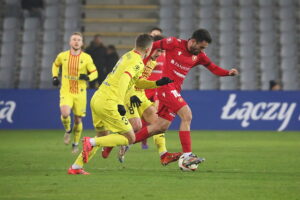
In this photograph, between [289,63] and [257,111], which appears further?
[289,63]

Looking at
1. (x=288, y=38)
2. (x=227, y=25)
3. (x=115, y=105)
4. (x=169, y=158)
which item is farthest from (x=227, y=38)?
(x=115, y=105)

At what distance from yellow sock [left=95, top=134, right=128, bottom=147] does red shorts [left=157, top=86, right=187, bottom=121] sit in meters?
1.49

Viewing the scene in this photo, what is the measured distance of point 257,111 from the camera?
69.6ft

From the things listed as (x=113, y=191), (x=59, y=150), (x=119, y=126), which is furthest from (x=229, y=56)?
(x=113, y=191)

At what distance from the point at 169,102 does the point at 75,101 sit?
4335 millimetres

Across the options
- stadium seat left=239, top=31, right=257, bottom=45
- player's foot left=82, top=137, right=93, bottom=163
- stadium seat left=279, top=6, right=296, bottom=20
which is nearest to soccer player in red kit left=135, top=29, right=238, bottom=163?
player's foot left=82, top=137, right=93, bottom=163

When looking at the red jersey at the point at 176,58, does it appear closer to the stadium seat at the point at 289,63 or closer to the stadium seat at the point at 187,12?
the stadium seat at the point at 289,63

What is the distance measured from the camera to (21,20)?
24844 millimetres

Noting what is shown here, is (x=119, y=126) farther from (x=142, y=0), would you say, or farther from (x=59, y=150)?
(x=142, y=0)

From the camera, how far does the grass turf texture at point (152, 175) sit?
25.1 ft

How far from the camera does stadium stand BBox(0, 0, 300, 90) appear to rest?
76.6 feet

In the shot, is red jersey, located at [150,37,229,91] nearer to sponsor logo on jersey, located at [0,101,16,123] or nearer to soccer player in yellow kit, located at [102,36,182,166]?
soccer player in yellow kit, located at [102,36,182,166]

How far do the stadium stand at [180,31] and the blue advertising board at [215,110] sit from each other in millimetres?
1929

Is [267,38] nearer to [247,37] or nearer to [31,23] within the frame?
[247,37]
